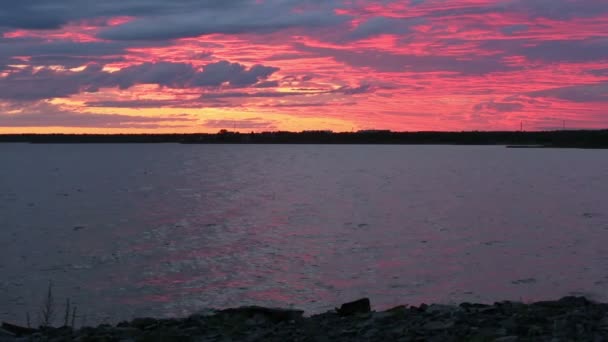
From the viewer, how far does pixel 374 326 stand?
15.5 m

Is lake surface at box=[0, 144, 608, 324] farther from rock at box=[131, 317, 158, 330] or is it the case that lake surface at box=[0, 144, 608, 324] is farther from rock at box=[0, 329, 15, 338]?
rock at box=[0, 329, 15, 338]

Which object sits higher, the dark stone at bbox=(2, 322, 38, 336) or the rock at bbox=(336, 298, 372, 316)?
the rock at bbox=(336, 298, 372, 316)

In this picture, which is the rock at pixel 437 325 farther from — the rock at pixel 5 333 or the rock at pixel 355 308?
the rock at pixel 5 333

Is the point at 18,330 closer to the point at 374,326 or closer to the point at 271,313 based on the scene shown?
the point at 271,313

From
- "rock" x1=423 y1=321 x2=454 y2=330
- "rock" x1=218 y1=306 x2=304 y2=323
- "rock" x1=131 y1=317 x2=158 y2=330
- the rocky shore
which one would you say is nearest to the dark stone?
the rocky shore

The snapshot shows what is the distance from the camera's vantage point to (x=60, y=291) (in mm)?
24109

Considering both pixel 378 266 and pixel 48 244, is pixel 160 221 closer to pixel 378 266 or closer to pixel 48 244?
pixel 48 244

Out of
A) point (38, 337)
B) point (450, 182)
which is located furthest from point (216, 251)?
point (450, 182)

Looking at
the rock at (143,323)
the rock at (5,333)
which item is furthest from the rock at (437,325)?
the rock at (5,333)

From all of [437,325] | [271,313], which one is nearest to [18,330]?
[271,313]

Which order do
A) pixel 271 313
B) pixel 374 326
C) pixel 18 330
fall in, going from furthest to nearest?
pixel 271 313 < pixel 18 330 < pixel 374 326

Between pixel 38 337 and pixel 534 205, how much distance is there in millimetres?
44088

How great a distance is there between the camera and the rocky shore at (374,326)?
538 inches

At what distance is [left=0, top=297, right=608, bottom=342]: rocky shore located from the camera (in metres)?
13.7
